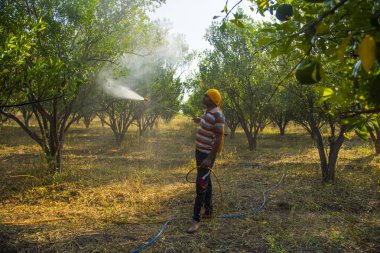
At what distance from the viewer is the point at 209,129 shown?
491 centimetres

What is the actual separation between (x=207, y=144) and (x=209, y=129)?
9.4 inches

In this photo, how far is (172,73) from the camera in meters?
21.4

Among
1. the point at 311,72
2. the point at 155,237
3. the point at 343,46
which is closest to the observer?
the point at 343,46

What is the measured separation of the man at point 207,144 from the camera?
4806 millimetres

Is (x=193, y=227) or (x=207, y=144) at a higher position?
(x=207, y=144)

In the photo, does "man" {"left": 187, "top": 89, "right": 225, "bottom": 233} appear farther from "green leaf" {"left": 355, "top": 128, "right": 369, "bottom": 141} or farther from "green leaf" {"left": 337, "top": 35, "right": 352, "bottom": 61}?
"green leaf" {"left": 337, "top": 35, "right": 352, "bottom": 61}

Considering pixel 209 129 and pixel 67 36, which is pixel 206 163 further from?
pixel 67 36

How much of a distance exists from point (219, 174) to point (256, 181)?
4.52ft

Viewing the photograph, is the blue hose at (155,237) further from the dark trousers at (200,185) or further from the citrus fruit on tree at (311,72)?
the citrus fruit on tree at (311,72)

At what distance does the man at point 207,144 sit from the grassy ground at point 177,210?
472mm

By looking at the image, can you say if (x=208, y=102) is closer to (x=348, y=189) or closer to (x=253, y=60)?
(x=348, y=189)

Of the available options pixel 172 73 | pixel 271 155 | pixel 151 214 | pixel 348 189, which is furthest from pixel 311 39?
pixel 172 73

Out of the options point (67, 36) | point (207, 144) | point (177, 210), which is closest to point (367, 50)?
point (207, 144)

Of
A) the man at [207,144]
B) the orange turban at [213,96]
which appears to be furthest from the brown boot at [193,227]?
the orange turban at [213,96]
